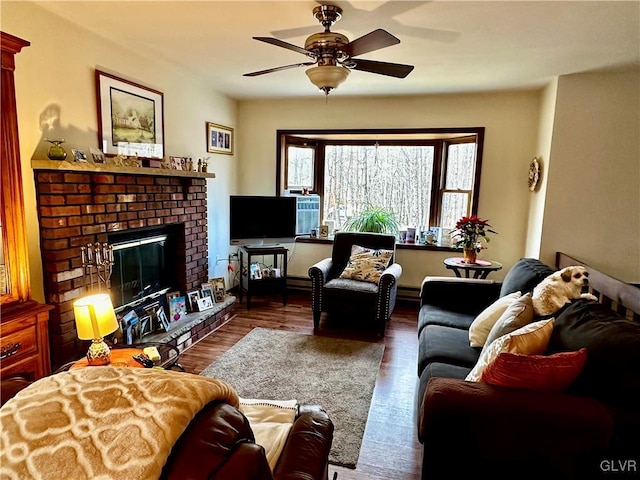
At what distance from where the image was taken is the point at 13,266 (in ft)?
7.25

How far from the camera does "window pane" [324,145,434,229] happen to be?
490 centimetres

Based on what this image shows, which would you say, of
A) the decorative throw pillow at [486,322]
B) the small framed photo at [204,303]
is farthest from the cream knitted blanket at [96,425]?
the small framed photo at [204,303]

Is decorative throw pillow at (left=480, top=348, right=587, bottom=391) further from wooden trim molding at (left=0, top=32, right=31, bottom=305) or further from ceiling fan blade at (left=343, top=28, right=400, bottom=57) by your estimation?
wooden trim molding at (left=0, top=32, right=31, bottom=305)

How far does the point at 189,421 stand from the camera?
2.41ft

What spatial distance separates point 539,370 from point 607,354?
26 cm

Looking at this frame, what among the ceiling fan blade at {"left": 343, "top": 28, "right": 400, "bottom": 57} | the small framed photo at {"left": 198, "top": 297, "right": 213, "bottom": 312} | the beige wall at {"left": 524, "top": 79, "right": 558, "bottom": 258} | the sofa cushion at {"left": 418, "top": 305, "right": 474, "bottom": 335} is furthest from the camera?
the small framed photo at {"left": 198, "top": 297, "right": 213, "bottom": 312}

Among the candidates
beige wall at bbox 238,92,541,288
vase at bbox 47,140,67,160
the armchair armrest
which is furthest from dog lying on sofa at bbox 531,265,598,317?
vase at bbox 47,140,67,160

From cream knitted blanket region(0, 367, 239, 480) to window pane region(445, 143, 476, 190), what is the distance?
450 centimetres

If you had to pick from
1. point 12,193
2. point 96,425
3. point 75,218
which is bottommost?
point 96,425

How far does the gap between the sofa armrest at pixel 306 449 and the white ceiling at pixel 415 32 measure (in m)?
2.23

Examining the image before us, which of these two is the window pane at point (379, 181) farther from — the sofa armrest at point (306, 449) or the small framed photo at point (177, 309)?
the sofa armrest at point (306, 449)

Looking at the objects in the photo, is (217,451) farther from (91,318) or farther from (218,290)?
(218,290)

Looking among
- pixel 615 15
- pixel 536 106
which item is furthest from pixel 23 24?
pixel 536 106

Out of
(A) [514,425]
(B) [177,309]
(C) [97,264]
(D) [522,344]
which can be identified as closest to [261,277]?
(B) [177,309]
